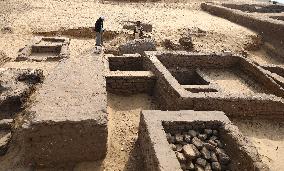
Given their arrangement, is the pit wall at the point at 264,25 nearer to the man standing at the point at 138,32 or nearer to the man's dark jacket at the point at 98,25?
the man standing at the point at 138,32

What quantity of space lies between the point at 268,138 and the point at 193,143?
2.11 metres

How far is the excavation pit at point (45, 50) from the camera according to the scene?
8614mm

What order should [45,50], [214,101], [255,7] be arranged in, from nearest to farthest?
[214,101] < [45,50] < [255,7]

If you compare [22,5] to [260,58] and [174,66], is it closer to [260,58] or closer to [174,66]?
[174,66]

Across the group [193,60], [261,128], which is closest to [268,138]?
[261,128]

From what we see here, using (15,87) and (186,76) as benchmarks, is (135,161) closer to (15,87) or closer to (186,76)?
(15,87)

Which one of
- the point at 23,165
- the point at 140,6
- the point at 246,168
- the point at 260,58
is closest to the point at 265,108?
the point at 246,168

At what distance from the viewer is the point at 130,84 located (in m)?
6.84

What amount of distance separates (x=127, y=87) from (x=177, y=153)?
294 cm

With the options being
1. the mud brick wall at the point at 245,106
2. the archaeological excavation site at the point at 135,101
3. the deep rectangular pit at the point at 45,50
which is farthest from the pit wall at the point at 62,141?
the deep rectangular pit at the point at 45,50

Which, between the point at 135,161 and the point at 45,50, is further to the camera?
the point at 45,50

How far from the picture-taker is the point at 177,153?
423cm

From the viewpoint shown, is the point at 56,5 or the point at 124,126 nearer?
the point at 124,126

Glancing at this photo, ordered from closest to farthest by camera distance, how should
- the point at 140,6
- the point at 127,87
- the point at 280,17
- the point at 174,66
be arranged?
1. the point at 127,87
2. the point at 174,66
3. the point at 280,17
4. the point at 140,6
